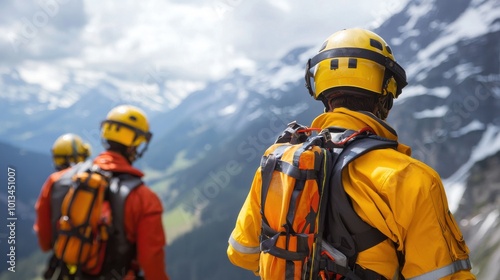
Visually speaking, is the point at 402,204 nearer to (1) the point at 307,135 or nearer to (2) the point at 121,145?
(1) the point at 307,135

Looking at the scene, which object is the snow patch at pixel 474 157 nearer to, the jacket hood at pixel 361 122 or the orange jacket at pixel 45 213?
the orange jacket at pixel 45 213

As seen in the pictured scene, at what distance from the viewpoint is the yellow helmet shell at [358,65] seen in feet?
12.8

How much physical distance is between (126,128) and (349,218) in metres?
5.64

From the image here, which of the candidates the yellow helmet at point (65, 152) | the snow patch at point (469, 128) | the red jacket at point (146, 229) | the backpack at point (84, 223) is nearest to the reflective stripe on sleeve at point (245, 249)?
the red jacket at point (146, 229)

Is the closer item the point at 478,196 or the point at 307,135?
the point at 307,135

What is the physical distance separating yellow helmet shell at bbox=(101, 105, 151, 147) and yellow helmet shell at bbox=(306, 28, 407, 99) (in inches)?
187

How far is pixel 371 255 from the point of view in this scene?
10.6ft

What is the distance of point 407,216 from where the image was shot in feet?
9.66

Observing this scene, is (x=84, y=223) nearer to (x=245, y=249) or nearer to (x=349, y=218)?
(x=245, y=249)

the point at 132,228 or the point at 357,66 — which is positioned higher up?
the point at 357,66

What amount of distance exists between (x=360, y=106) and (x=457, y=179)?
519ft

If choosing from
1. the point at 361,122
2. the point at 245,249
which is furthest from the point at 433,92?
the point at 245,249

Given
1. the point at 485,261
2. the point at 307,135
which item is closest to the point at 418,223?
the point at 307,135

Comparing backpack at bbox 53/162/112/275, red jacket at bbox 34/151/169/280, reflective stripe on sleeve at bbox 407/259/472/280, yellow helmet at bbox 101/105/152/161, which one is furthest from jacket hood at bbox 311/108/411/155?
yellow helmet at bbox 101/105/152/161
